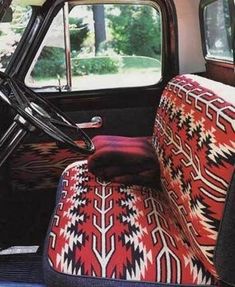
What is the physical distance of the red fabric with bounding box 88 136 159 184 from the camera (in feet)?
5.94

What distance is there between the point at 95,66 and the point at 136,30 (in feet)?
1.01

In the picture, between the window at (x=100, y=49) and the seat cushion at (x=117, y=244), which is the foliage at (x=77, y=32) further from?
the seat cushion at (x=117, y=244)

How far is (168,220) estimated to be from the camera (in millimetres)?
1471

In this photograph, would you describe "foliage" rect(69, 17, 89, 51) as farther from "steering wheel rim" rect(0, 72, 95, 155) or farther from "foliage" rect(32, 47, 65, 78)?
"steering wheel rim" rect(0, 72, 95, 155)

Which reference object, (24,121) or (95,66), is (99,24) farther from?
(24,121)

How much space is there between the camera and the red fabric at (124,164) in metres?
1.81

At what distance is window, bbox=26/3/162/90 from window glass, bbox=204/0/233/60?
266 mm

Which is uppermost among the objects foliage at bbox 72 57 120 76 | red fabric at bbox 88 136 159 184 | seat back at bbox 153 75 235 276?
foliage at bbox 72 57 120 76

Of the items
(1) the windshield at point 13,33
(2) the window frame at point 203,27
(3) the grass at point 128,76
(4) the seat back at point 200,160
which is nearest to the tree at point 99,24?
(3) the grass at point 128,76

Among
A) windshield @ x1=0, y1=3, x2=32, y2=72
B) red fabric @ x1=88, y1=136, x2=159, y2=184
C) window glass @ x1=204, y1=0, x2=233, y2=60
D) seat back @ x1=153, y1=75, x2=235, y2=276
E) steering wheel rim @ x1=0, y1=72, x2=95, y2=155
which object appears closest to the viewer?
seat back @ x1=153, y1=75, x2=235, y2=276

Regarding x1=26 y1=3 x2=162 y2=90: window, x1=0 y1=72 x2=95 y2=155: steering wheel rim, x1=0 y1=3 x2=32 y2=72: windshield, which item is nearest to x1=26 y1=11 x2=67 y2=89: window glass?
x1=26 y1=3 x2=162 y2=90: window

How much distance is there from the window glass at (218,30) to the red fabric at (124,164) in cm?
61

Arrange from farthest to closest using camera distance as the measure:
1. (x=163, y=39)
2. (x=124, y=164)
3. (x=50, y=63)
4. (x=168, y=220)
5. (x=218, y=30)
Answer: (x=163, y=39) < (x=50, y=63) < (x=218, y=30) < (x=124, y=164) < (x=168, y=220)

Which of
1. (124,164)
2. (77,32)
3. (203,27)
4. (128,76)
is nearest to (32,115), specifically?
(124,164)
